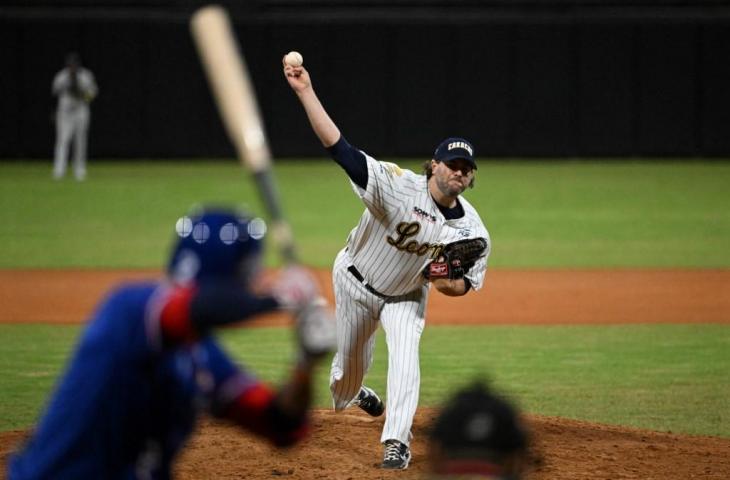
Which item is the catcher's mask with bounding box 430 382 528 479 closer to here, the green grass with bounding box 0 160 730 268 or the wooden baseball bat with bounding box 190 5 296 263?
the wooden baseball bat with bounding box 190 5 296 263

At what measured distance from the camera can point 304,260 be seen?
1510cm

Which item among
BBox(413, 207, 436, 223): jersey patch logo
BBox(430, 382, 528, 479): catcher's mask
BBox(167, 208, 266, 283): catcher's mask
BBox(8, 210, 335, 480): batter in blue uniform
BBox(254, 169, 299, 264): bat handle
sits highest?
BBox(413, 207, 436, 223): jersey patch logo

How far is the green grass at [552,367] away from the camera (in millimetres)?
8781

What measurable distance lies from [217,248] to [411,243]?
3.99 metres

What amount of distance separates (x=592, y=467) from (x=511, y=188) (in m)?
15.9

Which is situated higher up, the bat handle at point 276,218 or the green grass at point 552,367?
the green grass at point 552,367

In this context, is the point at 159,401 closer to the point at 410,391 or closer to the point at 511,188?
the point at 410,391

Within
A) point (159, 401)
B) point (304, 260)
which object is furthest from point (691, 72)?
point (159, 401)

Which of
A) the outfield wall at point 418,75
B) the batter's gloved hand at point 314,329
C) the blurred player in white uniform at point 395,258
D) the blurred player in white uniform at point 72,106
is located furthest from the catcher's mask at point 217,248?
A: the outfield wall at point 418,75

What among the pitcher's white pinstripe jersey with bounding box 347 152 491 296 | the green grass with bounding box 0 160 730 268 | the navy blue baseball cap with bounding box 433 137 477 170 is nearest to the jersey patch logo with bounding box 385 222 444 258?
the pitcher's white pinstripe jersey with bounding box 347 152 491 296

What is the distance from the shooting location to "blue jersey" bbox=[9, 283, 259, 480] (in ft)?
11.3

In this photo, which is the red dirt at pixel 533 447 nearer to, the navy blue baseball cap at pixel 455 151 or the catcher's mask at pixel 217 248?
the catcher's mask at pixel 217 248

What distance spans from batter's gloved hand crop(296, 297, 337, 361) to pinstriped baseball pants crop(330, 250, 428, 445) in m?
3.80

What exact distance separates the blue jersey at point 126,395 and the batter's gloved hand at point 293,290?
11.2 inches
